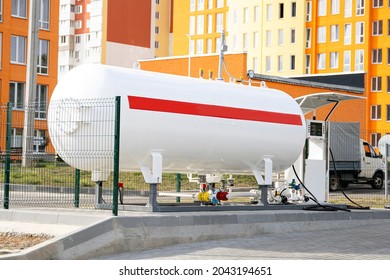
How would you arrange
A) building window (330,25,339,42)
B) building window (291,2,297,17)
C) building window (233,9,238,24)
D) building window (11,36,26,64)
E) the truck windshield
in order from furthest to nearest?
1. building window (233,9,238,24)
2. building window (291,2,297,17)
3. building window (330,25,339,42)
4. building window (11,36,26,64)
5. the truck windshield

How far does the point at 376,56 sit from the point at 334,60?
5.18 m

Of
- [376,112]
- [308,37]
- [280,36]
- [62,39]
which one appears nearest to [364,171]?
[376,112]

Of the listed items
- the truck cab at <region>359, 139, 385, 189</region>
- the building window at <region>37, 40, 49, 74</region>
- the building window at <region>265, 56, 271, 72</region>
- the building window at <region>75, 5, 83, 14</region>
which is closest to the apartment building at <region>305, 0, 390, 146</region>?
the building window at <region>265, 56, 271, 72</region>

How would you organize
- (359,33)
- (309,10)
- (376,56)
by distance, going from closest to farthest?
(376,56)
(359,33)
(309,10)

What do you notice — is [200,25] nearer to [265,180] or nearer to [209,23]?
[209,23]

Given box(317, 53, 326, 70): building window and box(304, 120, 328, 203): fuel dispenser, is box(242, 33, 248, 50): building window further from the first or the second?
box(304, 120, 328, 203): fuel dispenser

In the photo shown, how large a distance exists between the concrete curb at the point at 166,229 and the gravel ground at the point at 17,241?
1.66ft

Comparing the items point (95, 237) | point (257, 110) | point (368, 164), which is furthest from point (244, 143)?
point (368, 164)

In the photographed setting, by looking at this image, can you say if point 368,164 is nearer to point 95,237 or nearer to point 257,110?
point 257,110

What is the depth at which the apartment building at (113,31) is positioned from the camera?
10962 centimetres

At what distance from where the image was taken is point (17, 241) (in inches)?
552

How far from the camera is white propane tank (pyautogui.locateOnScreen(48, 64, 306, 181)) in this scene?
1645cm

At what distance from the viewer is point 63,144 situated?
55.5 feet
